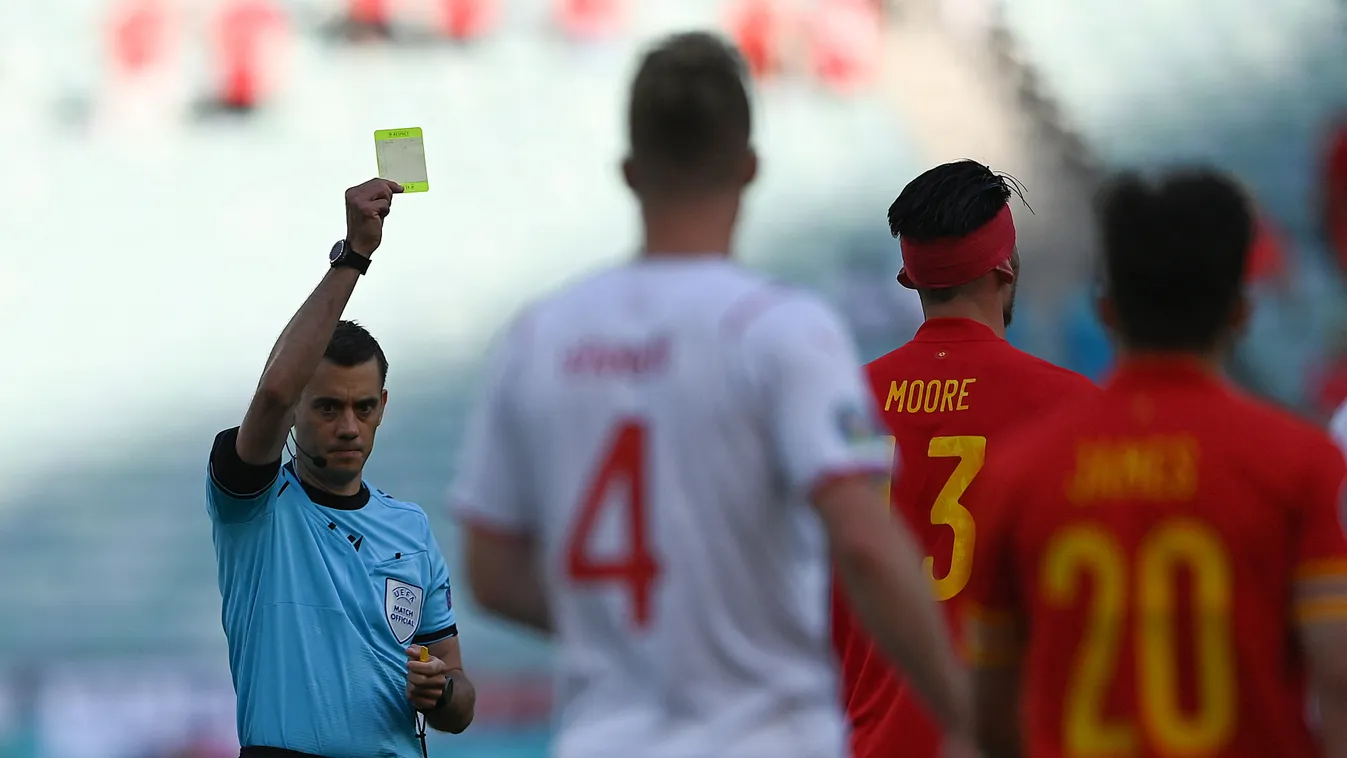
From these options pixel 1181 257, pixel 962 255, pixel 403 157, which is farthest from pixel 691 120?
pixel 962 255

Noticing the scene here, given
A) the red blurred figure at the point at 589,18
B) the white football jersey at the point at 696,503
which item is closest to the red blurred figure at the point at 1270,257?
the red blurred figure at the point at 589,18

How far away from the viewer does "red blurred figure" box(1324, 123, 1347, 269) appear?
45.1ft

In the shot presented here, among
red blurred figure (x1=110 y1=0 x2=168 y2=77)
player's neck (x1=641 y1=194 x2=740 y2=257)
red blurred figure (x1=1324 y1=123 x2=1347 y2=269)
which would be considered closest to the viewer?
player's neck (x1=641 y1=194 x2=740 y2=257)

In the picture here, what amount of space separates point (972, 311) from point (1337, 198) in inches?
418

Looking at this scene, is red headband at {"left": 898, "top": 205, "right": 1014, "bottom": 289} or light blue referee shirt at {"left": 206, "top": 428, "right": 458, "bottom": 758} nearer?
red headband at {"left": 898, "top": 205, "right": 1014, "bottom": 289}

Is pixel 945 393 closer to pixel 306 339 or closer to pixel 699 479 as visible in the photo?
pixel 306 339

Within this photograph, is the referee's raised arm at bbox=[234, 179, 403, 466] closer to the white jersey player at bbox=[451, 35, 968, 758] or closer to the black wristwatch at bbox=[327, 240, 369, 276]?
the black wristwatch at bbox=[327, 240, 369, 276]

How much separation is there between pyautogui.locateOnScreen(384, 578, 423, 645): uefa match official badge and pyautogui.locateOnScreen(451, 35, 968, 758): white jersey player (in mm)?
1881

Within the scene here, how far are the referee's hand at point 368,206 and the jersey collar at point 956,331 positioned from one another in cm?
119

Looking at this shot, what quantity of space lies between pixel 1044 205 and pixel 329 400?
9578mm

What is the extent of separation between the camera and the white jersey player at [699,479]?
8.07 feet

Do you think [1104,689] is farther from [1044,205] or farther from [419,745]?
[1044,205]

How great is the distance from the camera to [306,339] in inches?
161

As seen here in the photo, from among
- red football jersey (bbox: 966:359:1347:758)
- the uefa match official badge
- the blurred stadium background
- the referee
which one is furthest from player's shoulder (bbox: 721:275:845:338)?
the blurred stadium background
